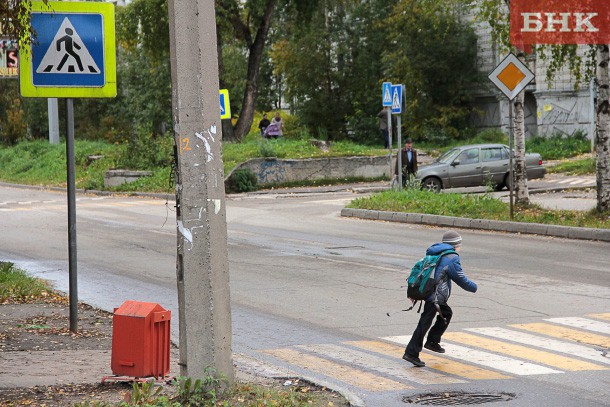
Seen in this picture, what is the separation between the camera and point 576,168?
39062 millimetres

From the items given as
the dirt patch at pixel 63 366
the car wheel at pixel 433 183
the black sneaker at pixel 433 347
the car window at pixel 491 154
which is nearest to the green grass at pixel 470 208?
the car wheel at pixel 433 183

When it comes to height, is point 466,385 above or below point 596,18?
below

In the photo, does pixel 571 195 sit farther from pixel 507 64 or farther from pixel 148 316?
pixel 148 316

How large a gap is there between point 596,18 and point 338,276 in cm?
927

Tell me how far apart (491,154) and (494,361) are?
24920 millimetres

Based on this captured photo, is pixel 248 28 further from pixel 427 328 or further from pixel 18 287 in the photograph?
pixel 427 328

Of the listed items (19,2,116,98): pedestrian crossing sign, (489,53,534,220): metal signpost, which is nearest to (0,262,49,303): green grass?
(19,2,116,98): pedestrian crossing sign

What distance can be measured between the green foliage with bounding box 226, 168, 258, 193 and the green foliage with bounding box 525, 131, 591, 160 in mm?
14430

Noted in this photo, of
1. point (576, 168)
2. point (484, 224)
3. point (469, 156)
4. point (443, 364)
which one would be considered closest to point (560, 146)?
point (576, 168)

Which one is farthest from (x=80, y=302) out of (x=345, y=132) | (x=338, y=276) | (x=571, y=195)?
(x=345, y=132)

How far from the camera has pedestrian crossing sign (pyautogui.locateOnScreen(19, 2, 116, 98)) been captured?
10.2 meters

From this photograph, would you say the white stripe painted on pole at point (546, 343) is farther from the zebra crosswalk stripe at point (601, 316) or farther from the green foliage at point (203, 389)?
the green foliage at point (203, 389)

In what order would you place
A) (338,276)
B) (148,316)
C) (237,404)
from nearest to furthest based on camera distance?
(237,404) < (148,316) < (338,276)

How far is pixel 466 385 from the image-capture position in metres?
8.73
